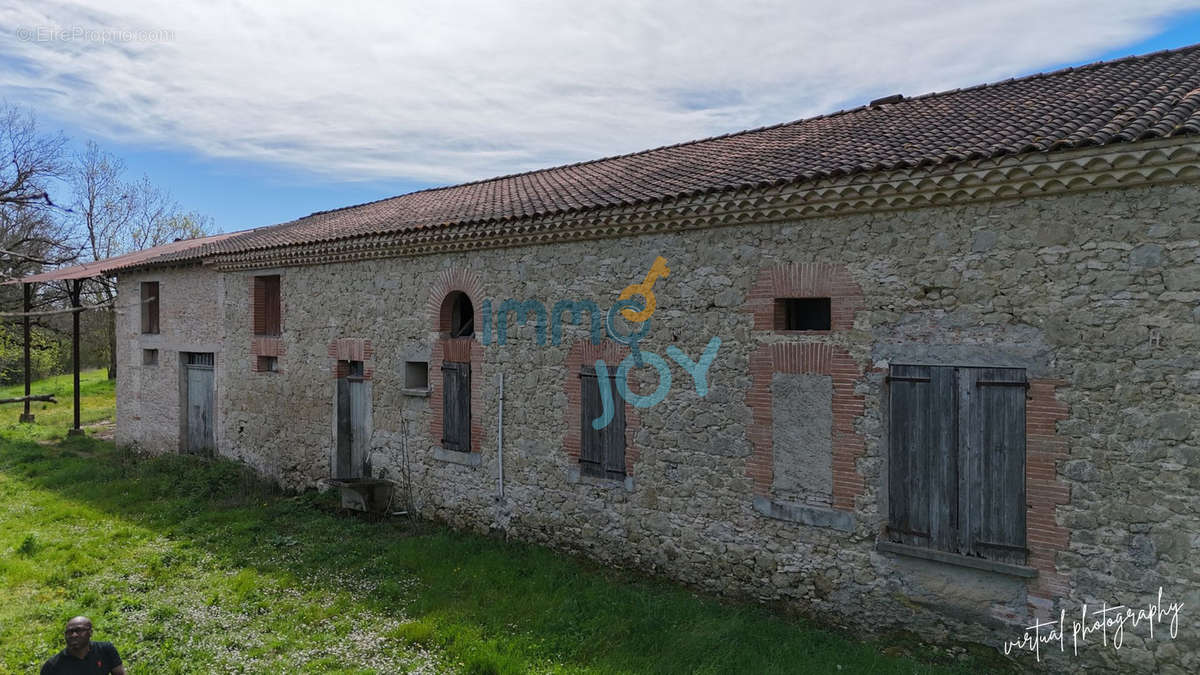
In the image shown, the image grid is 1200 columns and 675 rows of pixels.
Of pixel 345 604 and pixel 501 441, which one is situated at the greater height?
pixel 501 441

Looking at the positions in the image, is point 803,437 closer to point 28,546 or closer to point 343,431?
point 343,431

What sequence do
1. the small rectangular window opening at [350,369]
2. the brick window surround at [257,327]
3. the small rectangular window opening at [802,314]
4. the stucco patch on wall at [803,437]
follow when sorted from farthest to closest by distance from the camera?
the brick window surround at [257,327] < the small rectangular window opening at [350,369] < the small rectangular window opening at [802,314] < the stucco patch on wall at [803,437]

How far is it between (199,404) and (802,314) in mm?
12108

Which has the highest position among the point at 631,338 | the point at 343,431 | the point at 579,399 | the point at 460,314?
the point at 460,314

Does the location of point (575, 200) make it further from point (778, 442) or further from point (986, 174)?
point (986, 174)

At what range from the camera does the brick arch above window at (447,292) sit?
949cm

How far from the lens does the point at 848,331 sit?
654 cm

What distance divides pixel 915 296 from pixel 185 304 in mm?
13454

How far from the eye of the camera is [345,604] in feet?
24.0

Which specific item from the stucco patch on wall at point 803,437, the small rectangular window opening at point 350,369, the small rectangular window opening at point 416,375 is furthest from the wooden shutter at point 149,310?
the stucco patch on wall at point 803,437

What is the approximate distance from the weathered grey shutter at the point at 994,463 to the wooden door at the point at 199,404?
12.8m

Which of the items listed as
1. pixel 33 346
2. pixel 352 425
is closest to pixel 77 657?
pixel 352 425

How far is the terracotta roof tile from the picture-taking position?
5.66 m

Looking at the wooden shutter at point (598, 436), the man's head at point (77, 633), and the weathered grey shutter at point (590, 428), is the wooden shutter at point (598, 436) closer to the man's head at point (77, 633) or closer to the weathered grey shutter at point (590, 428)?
the weathered grey shutter at point (590, 428)
